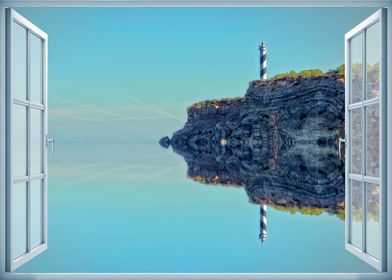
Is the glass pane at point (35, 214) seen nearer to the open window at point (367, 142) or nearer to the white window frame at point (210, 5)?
the white window frame at point (210, 5)

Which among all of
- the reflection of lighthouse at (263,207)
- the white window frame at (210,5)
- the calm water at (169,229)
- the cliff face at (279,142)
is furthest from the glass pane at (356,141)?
the reflection of lighthouse at (263,207)

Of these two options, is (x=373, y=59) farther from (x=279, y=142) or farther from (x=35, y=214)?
(x=279, y=142)

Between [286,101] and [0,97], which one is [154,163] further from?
[0,97]

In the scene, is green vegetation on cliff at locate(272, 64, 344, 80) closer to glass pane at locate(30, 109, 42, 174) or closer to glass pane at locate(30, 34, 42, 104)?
glass pane at locate(30, 34, 42, 104)

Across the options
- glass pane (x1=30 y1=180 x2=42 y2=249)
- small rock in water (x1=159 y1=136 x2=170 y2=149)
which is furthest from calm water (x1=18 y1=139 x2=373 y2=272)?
small rock in water (x1=159 y1=136 x2=170 y2=149)

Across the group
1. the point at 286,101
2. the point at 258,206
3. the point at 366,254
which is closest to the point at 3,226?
the point at 366,254

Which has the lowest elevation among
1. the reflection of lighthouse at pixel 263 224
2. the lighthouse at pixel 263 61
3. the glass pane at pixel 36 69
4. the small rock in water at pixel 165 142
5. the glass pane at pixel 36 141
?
the reflection of lighthouse at pixel 263 224
